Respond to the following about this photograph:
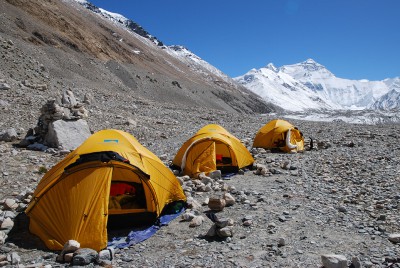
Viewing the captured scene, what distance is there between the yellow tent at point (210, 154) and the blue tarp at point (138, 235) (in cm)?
405

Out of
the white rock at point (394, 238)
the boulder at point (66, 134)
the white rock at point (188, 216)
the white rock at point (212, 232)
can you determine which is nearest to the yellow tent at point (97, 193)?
the white rock at point (188, 216)

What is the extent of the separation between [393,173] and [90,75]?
50.0 metres

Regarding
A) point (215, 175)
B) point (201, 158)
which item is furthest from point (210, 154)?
point (215, 175)

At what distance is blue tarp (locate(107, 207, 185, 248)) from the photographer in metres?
7.56

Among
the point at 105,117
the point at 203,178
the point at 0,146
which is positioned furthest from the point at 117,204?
the point at 105,117

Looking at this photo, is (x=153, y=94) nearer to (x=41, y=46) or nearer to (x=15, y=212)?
(x=41, y=46)

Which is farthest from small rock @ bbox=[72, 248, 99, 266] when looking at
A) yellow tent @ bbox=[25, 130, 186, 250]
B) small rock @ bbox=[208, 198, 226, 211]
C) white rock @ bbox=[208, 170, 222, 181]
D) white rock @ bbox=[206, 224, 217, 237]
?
white rock @ bbox=[208, 170, 222, 181]

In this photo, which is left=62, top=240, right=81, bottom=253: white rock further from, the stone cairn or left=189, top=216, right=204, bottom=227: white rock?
the stone cairn

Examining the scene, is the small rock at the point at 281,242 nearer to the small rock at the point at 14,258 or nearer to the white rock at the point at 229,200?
the white rock at the point at 229,200

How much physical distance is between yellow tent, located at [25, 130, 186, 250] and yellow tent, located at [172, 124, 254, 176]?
3.38 m

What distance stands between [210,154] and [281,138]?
6.84 m

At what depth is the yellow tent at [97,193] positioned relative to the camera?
7324 mm

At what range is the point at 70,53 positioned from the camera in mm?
60281

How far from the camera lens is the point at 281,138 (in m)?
18.7
